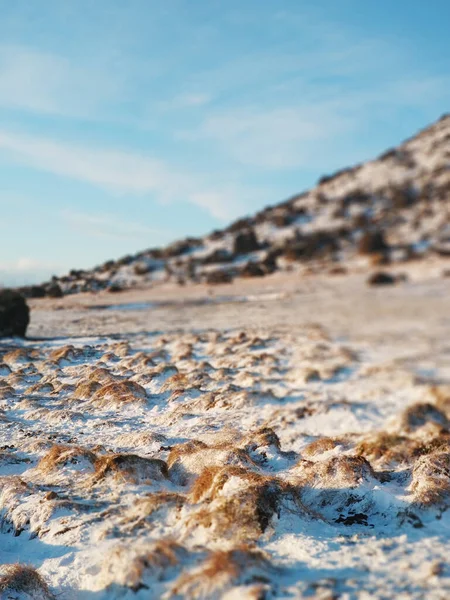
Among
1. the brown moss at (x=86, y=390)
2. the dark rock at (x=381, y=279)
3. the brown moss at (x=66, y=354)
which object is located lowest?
the brown moss at (x=86, y=390)

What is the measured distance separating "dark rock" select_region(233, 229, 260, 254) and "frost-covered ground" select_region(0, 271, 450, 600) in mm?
472

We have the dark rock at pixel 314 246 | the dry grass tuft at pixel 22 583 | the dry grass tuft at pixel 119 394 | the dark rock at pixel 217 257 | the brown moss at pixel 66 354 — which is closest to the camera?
the dark rock at pixel 314 246

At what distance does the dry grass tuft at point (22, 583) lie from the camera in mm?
4875

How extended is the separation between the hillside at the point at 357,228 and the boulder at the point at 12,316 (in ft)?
53.6

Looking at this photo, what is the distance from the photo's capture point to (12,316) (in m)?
21.6

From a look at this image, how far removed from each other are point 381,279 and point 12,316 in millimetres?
21922

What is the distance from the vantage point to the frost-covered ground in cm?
344

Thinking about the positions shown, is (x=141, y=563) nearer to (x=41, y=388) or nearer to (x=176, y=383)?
(x=176, y=383)

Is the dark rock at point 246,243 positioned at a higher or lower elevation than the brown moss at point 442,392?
higher

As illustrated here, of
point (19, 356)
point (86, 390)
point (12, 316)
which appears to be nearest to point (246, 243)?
point (86, 390)

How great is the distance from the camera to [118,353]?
16.4 meters

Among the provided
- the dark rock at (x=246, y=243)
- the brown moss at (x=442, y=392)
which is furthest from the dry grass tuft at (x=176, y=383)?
the brown moss at (x=442, y=392)

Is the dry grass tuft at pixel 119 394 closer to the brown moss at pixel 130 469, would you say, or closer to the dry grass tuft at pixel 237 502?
the brown moss at pixel 130 469

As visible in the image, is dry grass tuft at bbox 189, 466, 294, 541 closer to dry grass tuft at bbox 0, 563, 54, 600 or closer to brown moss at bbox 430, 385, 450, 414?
dry grass tuft at bbox 0, 563, 54, 600
